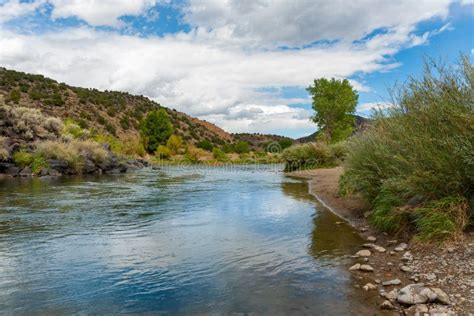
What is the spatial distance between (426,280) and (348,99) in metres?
42.0

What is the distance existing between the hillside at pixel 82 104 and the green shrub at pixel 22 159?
29.5 metres

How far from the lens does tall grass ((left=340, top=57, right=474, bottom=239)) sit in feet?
23.2

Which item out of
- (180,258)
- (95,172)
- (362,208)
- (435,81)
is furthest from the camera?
(95,172)

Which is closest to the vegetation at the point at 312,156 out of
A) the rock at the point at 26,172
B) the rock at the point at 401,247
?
the rock at the point at 26,172

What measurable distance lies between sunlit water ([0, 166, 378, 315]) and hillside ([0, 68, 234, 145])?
48.4 meters

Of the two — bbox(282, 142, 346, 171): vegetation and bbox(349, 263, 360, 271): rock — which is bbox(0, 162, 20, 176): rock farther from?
bbox(349, 263, 360, 271): rock

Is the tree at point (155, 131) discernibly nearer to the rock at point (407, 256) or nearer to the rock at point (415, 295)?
the rock at point (407, 256)

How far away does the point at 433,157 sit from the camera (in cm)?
742

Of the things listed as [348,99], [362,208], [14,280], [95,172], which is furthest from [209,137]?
[14,280]

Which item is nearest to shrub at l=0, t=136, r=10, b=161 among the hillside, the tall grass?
the tall grass

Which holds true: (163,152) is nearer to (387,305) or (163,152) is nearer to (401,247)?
(401,247)

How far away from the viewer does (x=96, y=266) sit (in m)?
7.01

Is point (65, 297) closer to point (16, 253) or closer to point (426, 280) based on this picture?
point (16, 253)

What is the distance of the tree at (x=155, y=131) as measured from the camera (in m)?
59.5
